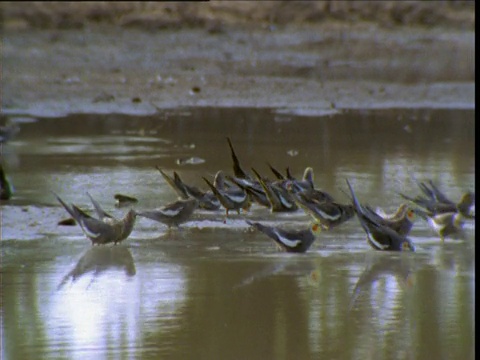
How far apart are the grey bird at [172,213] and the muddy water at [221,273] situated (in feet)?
0.29

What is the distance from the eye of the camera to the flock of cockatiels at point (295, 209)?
24.7ft

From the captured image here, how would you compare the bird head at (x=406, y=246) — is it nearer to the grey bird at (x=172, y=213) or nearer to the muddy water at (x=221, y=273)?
the muddy water at (x=221, y=273)

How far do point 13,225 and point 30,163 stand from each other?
2967 mm

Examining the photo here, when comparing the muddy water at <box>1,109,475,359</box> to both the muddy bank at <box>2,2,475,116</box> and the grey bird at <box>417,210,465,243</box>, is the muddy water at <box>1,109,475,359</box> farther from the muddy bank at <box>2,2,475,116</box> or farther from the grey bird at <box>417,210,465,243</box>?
the muddy bank at <box>2,2,475,116</box>

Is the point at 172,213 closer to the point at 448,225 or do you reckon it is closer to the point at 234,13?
the point at 448,225

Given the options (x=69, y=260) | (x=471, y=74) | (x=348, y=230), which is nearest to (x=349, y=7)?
(x=471, y=74)

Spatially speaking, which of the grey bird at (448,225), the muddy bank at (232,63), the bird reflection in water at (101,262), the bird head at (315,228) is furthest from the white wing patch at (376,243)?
the muddy bank at (232,63)

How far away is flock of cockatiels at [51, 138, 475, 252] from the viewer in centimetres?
754

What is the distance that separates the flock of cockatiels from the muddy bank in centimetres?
624

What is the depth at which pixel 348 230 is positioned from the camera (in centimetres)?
834

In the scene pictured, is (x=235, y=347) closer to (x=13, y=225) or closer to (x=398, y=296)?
(x=398, y=296)

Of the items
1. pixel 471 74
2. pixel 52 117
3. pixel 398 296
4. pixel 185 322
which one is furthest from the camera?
pixel 471 74

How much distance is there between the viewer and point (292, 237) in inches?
293

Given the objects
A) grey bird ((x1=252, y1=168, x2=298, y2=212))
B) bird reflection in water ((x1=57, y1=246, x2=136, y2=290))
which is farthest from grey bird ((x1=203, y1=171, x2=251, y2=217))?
bird reflection in water ((x1=57, y1=246, x2=136, y2=290))
